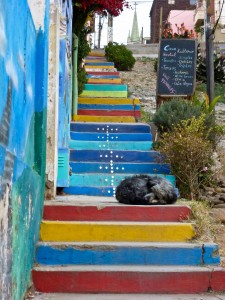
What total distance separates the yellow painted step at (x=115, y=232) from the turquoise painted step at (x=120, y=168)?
324cm

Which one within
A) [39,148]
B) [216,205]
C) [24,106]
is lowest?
[216,205]

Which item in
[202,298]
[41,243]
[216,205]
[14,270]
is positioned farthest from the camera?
[216,205]

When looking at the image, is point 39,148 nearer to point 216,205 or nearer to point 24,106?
point 24,106

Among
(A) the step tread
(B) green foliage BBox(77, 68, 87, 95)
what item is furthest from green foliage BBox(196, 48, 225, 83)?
(A) the step tread

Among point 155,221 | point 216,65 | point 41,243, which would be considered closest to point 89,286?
point 41,243

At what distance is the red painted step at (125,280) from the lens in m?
6.01

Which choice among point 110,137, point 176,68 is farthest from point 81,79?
point 110,137

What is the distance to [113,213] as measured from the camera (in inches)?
284

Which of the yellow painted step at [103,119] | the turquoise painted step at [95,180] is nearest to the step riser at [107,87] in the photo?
the yellow painted step at [103,119]

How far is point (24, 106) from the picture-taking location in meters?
5.39

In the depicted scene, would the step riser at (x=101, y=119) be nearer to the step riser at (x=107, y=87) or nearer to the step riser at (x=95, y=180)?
the step riser at (x=107, y=87)

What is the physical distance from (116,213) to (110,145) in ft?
13.9

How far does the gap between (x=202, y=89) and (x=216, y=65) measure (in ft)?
6.12

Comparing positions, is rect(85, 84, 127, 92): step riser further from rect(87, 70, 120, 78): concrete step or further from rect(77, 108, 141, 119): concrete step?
rect(77, 108, 141, 119): concrete step
